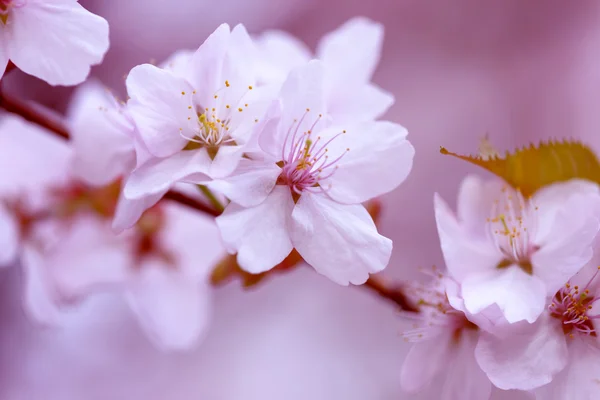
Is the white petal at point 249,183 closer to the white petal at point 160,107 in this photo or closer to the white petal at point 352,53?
the white petal at point 160,107

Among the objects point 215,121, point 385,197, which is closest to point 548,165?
point 215,121

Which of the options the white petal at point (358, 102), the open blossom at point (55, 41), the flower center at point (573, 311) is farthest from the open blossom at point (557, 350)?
the open blossom at point (55, 41)

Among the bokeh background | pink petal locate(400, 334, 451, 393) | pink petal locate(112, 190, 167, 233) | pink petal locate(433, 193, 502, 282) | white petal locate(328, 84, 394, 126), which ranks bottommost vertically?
the bokeh background

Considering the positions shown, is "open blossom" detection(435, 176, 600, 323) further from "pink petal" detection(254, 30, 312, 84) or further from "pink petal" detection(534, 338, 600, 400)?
→ "pink petal" detection(254, 30, 312, 84)

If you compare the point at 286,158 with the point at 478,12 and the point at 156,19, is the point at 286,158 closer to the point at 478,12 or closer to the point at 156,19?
the point at 156,19

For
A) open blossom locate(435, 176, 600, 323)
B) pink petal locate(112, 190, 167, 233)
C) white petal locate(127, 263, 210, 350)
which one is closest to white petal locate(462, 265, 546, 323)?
open blossom locate(435, 176, 600, 323)

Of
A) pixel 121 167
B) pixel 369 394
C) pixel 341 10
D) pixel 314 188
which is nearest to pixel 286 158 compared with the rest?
pixel 314 188

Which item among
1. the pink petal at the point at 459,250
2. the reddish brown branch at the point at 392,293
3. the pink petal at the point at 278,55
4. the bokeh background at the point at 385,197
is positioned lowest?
the bokeh background at the point at 385,197
